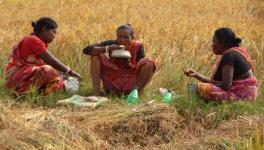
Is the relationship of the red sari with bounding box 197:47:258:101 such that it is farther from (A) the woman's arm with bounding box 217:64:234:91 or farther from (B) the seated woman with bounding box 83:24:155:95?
(B) the seated woman with bounding box 83:24:155:95

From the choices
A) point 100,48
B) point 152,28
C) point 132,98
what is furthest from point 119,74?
point 152,28

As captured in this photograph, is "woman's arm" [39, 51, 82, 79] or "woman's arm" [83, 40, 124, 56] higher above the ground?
"woman's arm" [83, 40, 124, 56]

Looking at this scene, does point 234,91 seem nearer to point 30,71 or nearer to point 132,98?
point 132,98

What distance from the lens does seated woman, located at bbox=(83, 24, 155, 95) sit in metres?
6.68

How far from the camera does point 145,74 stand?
670cm

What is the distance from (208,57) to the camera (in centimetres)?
788

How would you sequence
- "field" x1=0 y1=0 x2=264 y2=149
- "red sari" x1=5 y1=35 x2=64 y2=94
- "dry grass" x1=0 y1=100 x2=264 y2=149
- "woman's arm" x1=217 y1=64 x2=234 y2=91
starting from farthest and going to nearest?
"red sari" x1=5 y1=35 x2=64 y2=94 → "woman's arm" x1=217 y1=64 x2=234 y2=91 → "field" x1=0 y1=0 x2=264 y2=149 → "dry grass" x1=0 y1=100 x2=264 y2=149

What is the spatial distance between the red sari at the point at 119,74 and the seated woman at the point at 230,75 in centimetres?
89

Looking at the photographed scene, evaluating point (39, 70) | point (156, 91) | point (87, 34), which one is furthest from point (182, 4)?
point (39, 70)

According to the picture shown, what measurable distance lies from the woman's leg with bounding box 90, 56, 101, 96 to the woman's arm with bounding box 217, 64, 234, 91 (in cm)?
158

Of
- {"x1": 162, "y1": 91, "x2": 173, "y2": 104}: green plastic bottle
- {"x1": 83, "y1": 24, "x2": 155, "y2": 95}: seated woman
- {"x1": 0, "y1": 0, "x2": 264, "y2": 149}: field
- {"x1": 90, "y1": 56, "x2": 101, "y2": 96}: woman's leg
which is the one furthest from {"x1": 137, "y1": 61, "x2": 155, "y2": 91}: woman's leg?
{"x1": 90, "y1": 56, "x2": 101, "y2": 96}: woman's leg

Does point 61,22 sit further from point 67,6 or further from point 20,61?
point 20,61

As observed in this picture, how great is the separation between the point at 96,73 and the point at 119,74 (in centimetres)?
31

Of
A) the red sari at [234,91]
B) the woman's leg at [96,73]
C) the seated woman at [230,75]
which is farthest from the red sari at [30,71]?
the red sari at [234,91]
